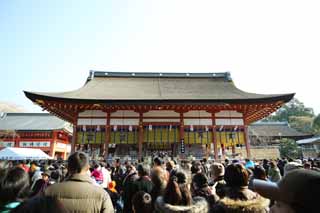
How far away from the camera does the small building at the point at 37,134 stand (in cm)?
2339

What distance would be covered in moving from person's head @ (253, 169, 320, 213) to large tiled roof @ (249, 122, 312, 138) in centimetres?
2993

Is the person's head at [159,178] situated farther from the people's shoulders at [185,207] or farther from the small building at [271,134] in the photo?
the small building at [271,134]

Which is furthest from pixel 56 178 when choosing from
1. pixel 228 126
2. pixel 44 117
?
pixel 44 117

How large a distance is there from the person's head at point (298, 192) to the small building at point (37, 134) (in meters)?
25.6

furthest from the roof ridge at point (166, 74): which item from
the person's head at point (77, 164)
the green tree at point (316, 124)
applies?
the green tree at point (316, 124)

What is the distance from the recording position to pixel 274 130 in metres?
31.8

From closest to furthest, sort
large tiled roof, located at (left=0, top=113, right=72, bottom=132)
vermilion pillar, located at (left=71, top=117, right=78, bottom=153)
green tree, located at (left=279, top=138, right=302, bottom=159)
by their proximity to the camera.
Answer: vermilion pillar, located at (left=71, top=117, right=78, bottom=153) < green tree, located at (left=279, top=138, right=302, bottom=159) < large tiled roof, located at (left=0, top=113, right=72, bottom=132)

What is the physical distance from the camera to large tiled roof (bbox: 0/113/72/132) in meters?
25.2

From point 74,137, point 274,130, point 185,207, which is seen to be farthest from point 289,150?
point 185,207

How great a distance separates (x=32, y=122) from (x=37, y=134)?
4.07 meters

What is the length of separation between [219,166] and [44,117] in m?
31.5

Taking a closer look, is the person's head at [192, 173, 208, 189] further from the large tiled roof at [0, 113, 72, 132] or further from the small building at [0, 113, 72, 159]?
the large tiled roof at [0, 113, 72, 132]

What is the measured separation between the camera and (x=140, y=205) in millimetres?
2945

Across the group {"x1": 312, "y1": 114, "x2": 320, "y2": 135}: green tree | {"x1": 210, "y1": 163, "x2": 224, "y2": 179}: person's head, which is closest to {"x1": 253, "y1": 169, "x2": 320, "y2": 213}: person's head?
{"x1": 210, "y1": 163, "x2": 224, "y2": 179}: person's head
